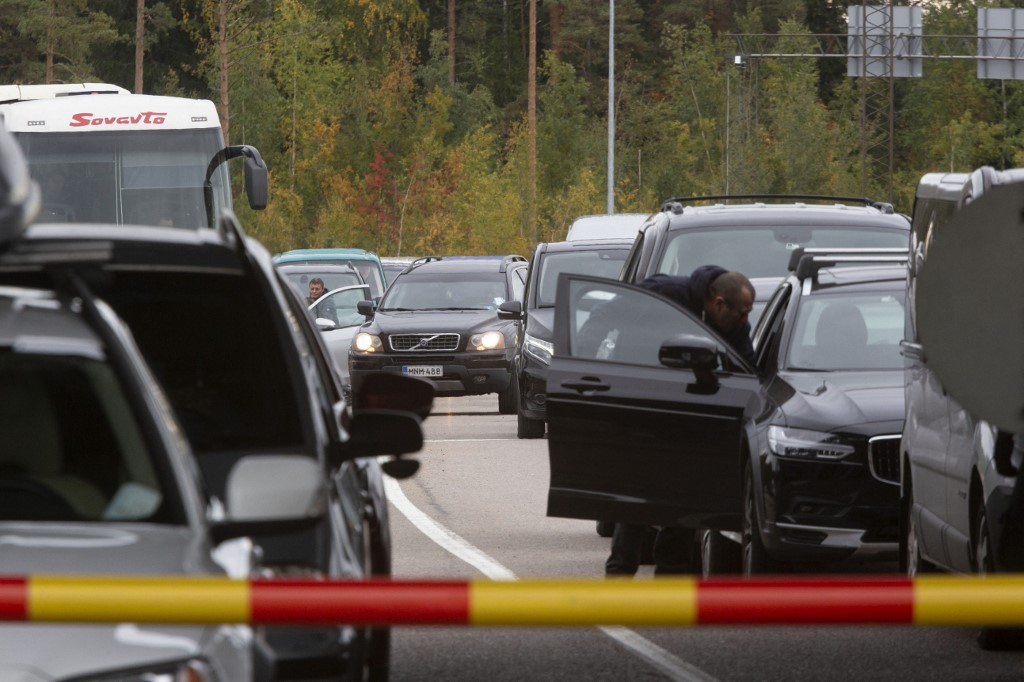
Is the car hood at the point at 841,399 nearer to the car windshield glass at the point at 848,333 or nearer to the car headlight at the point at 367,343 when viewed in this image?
the car windshield glass at the point at 848,333

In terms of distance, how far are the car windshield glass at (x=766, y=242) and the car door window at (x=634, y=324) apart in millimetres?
3019

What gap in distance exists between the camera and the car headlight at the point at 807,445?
32.7 feet

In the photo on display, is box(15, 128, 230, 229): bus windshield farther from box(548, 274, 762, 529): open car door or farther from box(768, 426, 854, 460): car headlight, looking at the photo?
box(768, 426, 854, 460): car headlight

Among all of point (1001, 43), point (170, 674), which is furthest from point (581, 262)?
point (1001, 43)

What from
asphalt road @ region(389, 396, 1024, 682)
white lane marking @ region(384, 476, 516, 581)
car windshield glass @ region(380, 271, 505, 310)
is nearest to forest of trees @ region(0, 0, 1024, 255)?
car windshield glass @ region(380, 271, 505, 310)

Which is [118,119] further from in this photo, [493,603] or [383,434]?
[493,603]

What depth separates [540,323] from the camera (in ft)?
72.1

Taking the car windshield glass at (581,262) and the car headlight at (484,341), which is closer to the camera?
the car windshield glass at (581,262)

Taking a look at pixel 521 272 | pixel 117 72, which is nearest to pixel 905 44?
pixel 521 272

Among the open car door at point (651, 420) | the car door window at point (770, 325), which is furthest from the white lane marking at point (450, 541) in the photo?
the car door window at point (770, 325)

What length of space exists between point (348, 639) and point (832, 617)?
1.65 m

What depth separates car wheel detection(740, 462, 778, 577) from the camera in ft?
32.8

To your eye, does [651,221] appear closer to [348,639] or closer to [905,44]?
[348,639]

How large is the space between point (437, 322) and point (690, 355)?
16443 mm
